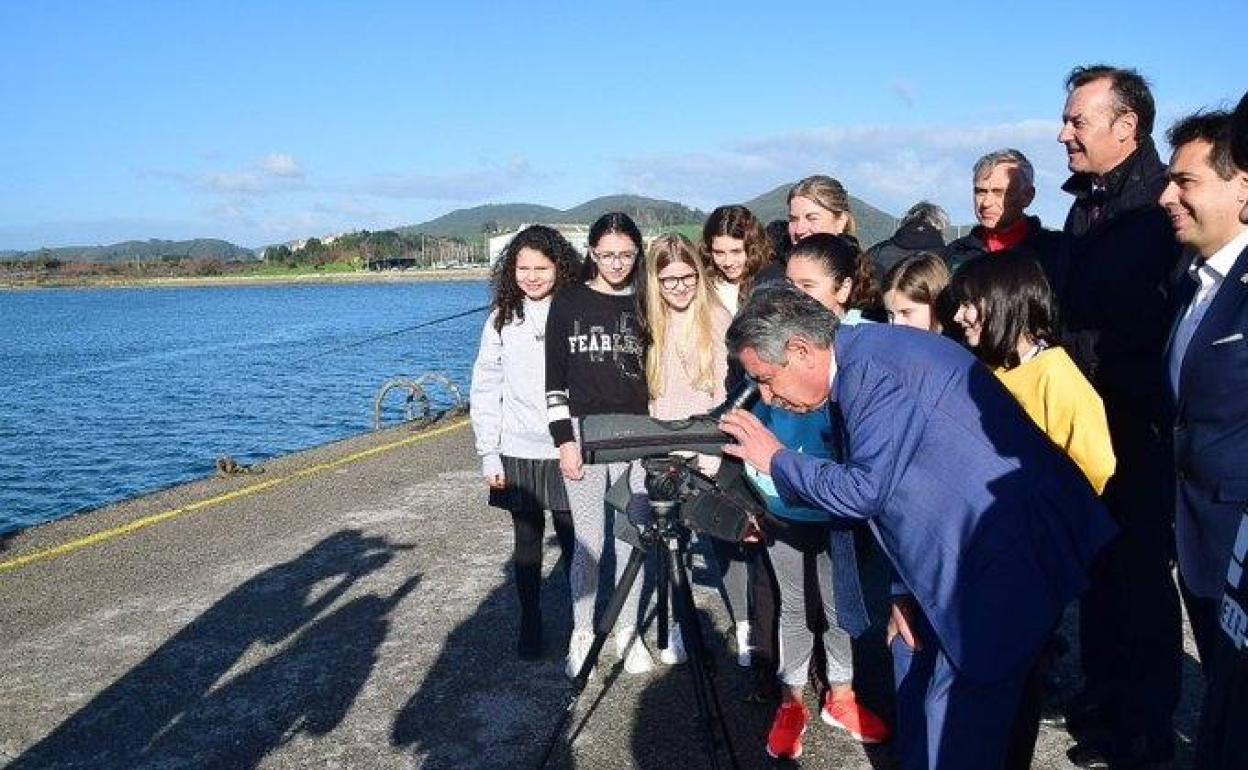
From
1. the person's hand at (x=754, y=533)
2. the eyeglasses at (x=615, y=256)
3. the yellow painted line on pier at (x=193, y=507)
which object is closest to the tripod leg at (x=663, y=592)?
the person's hand at (x=754, y=533)

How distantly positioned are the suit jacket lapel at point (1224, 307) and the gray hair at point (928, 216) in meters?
2.59

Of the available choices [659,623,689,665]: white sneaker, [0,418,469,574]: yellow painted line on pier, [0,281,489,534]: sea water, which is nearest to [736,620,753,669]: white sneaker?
[659,623,689,665]: white sneaker

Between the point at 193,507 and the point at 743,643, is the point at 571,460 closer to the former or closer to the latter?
the point at 743,643

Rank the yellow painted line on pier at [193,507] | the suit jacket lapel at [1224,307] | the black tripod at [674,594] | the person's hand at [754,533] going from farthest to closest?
the yellow painted line on pier at [193,507]
the person's hand at [754,533]
the black tripod at [674,594]
the suit jacket lapel at [1224,307]

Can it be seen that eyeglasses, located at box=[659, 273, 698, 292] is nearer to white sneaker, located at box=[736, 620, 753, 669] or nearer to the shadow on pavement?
white sneaker, located at box=[736, 620, 753, 669]

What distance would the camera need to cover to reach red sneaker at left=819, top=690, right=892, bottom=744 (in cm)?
348

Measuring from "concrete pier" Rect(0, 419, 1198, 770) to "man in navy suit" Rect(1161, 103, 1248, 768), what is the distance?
1.26m

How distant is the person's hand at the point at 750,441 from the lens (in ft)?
8.53

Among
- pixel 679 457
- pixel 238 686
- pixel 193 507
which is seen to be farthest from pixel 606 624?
pixel 193 507

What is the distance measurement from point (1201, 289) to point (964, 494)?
1035 millimetres

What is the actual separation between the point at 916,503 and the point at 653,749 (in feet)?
5.39

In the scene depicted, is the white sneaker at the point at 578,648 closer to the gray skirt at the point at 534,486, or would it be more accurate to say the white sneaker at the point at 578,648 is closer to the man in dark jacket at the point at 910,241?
the gray skirt at the point at 534,486

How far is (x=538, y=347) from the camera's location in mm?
4199

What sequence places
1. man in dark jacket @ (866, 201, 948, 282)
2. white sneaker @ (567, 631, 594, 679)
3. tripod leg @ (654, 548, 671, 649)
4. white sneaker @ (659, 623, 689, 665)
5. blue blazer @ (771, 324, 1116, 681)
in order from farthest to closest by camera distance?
1. man in dark jacket @ (866, 201, 948, 282)
2. white sneaker @ (659, 623, 689, 665)
3. white sneaker @ (567, 631, 594, 679)
4. tripod leg @ (654, 548, 671, 649)
5. blue blazer @ (771, 324, 1116, 681)
